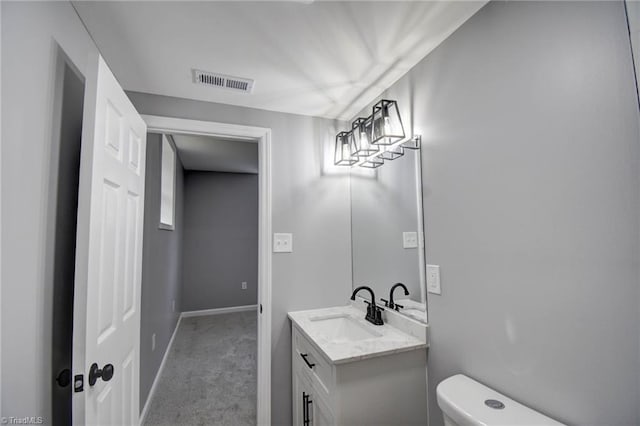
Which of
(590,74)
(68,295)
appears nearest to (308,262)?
(68,295)

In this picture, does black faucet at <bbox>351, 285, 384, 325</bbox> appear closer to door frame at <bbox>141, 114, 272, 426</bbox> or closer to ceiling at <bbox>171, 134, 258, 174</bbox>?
door frame at <bbox>141, 114, 272, 426</bbox>

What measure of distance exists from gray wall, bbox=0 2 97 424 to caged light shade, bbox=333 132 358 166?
155 cm

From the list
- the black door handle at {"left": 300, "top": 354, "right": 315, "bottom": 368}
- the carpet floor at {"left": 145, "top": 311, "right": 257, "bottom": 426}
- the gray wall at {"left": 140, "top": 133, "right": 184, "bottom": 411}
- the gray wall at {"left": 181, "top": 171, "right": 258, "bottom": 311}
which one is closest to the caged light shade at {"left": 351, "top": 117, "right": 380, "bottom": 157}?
the black door handle at {"left": 300, "top": 354, "right": 315, "bottom": 368}

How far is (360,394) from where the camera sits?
1313 millimetres

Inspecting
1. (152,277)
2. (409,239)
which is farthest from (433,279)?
(152,277)

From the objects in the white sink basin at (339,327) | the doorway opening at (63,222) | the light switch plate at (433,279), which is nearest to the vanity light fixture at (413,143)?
the light switch plate at (433,279)

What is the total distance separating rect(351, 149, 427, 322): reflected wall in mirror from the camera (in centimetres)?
156

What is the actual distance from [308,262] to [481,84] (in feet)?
4.89

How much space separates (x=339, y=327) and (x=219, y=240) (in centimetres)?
369

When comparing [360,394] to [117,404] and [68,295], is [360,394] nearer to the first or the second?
[117,404]

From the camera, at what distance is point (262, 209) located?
6.58ft

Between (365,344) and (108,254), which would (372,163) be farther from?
(108,254)

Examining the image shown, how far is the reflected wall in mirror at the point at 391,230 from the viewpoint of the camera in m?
1.56

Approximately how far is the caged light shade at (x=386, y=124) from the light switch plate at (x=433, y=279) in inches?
29.1
